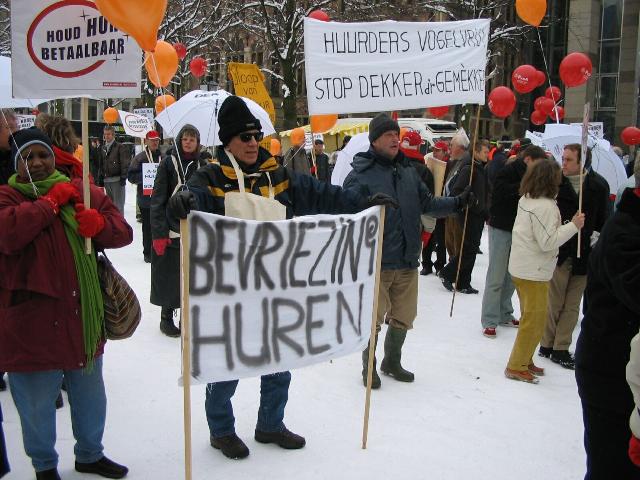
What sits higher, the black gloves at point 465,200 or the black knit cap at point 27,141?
the black knit cap at point 27,141

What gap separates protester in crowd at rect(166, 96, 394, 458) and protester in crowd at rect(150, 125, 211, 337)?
2.07m

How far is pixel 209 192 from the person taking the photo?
11.4ft

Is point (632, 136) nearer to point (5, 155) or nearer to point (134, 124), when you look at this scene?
point (134, 124)

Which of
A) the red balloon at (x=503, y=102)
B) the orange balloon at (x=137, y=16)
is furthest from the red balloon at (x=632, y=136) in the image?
the orange balloon at (x=137, y=16)

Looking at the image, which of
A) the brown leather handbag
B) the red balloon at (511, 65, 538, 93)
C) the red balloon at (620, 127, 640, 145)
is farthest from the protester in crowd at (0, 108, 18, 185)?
the red balloon at (620, 127, 640, 145)

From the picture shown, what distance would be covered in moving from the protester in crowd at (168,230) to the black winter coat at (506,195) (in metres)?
2.97

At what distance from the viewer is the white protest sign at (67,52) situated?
11.2 feet

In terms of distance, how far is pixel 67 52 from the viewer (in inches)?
136

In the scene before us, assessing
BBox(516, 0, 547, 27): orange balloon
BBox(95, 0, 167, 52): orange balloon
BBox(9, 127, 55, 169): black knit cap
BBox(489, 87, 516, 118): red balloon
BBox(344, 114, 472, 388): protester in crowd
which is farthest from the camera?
BBox(489, 87, 516, 118): red balloon

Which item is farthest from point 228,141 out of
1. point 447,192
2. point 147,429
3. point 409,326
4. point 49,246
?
point 447,192

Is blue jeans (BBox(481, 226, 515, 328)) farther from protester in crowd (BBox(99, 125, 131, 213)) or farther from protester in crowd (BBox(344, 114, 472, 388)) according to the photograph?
protester in crowd (BBox(99, 125, 131, 213))

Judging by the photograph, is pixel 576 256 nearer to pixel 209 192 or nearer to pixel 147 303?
pixel 209 192

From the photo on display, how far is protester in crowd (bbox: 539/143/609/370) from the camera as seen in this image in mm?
5523

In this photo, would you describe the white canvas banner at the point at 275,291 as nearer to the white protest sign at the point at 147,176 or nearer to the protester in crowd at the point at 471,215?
the protester in crowd at the point at 471,215
